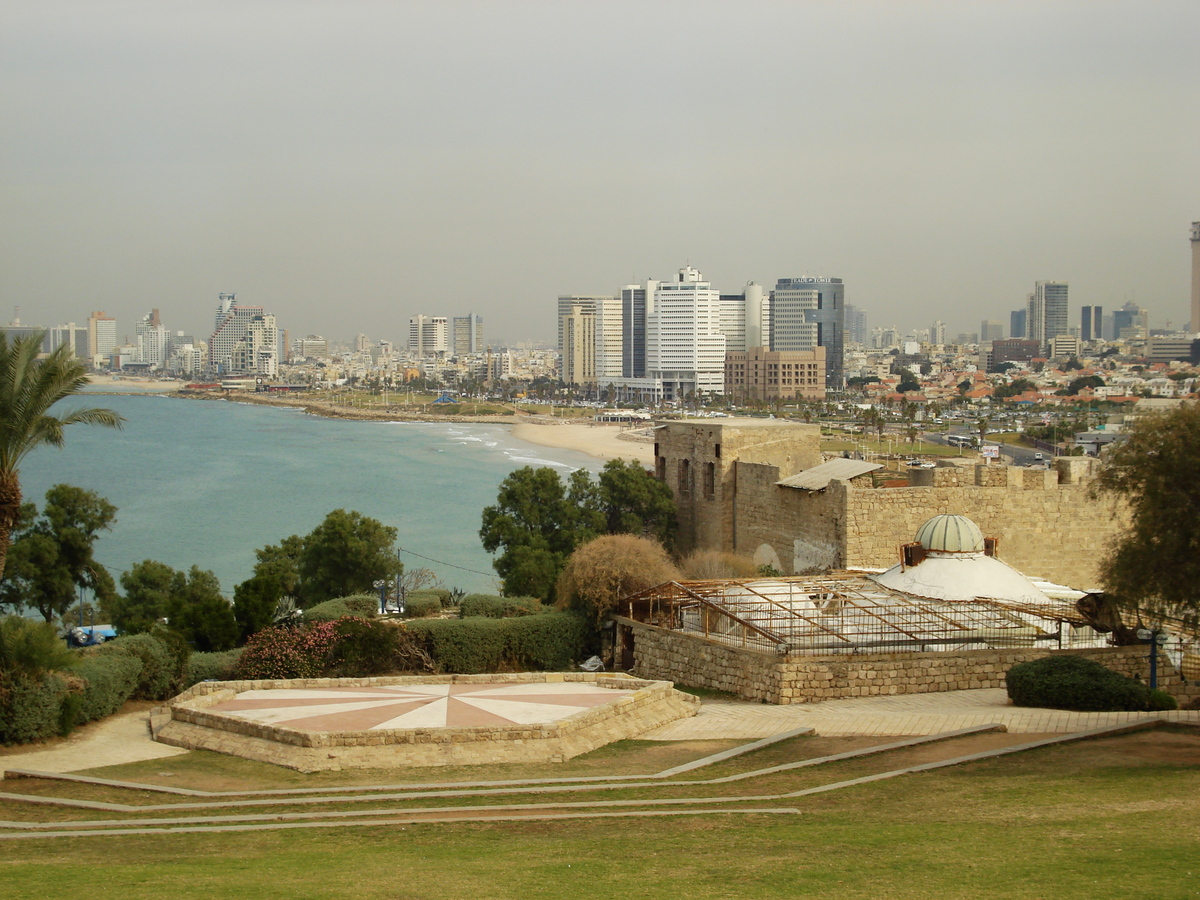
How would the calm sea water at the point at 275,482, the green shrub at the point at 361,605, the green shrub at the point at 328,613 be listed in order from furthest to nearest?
the calm sea water at the point at 275,482 < the green shrub at the point at 361,605 < the green shrub at the point at 328,613

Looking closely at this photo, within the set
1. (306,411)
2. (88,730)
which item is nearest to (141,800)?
(88,730)

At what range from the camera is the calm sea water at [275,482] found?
44.6m

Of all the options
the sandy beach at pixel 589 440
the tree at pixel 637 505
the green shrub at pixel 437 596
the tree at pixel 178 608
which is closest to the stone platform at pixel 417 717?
the tree at pixel 178 608

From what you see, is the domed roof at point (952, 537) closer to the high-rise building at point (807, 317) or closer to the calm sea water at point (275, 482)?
the calm sea water at point (275, 482)

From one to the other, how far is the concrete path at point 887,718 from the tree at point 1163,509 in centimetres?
141

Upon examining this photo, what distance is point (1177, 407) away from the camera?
11055 millimetres

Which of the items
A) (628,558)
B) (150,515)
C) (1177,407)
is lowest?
(150,515)

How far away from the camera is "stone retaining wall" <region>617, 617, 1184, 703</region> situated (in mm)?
13211

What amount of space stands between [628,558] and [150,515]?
4346 cm

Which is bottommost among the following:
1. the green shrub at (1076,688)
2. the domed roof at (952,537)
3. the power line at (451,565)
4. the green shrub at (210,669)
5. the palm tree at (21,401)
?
the power line at (451,565)

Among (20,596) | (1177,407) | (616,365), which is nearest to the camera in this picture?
(1177,407)

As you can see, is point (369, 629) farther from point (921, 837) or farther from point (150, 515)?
point (150, 515)

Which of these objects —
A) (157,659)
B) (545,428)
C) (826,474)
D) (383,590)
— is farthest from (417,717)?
(545,428)

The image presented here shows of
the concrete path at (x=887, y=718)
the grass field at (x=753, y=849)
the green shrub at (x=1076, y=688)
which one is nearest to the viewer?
the grass field at (x=753, y=849)
